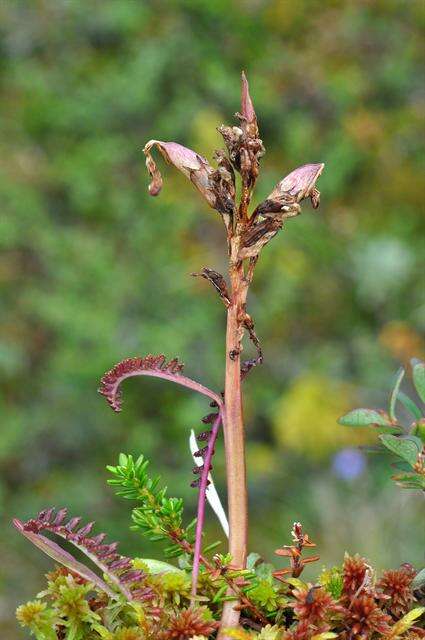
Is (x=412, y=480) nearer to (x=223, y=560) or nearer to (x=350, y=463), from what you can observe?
(x=223, y=560)

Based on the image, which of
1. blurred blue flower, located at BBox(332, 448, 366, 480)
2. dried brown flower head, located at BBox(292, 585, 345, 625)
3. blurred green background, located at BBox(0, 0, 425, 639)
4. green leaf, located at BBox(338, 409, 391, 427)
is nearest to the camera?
dried brown flower head, located at BBox(292, 585, 345, 625)

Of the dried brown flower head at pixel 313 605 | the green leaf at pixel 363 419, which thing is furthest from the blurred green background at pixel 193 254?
the dried brown flower head at pixel 313 605

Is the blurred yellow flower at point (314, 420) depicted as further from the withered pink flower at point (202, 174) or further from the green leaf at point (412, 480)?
the withered pink flower at point (202, 174)

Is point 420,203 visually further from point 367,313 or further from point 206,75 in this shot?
point 206,75

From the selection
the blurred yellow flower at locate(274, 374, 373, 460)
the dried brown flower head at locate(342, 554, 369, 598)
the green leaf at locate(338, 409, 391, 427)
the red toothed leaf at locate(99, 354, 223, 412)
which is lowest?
the dried brown flower head at locate(342, 554, 369, 598)

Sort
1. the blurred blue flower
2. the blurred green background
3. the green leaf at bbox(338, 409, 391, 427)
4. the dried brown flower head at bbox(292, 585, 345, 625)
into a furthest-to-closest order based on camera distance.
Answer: the blurred green background
the blurred blue flower
the green leaf at bbox(338, 409, 391, 427)
the dried brown flower head at bbox(292, 585, 345, 625)

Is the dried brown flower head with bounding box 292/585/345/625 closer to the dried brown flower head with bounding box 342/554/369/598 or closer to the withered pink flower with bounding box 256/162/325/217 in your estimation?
the dried brown flower head with bounding box 342/554/369/598

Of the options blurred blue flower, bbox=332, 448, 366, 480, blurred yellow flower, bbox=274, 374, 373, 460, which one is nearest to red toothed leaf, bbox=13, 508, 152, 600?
blurred blue flower, bbox=332, 448, 366, 480
